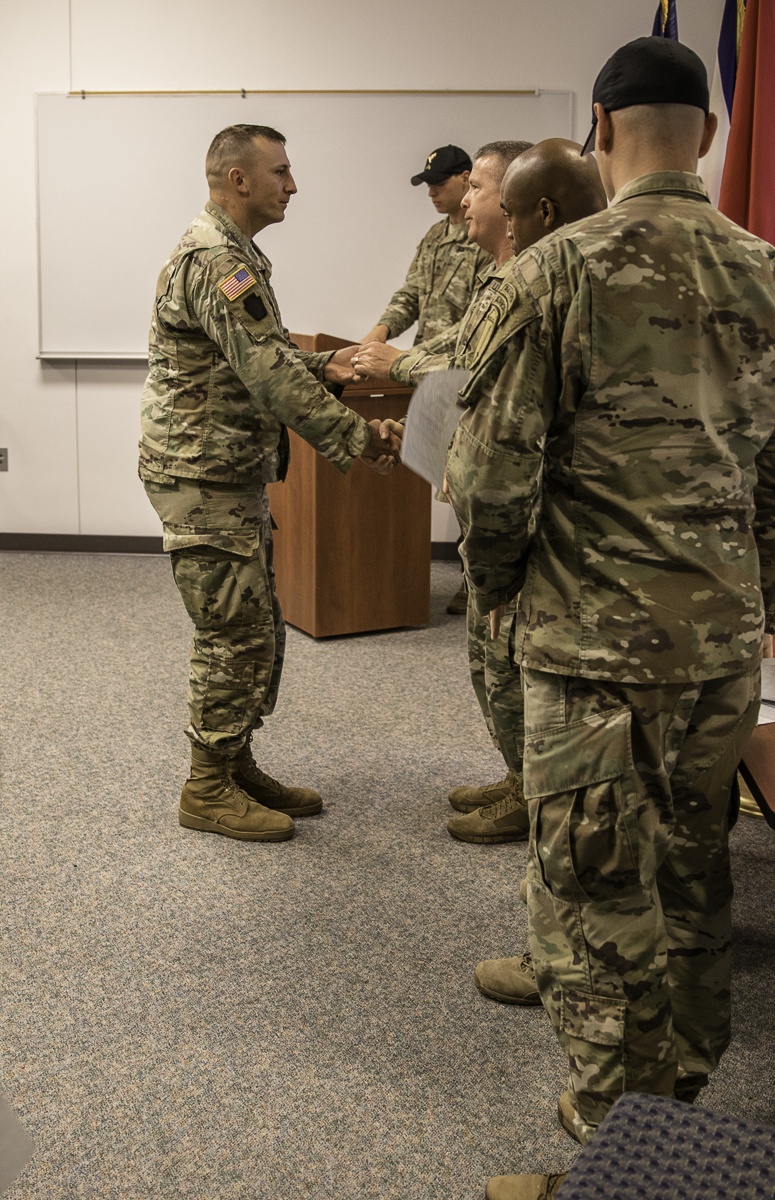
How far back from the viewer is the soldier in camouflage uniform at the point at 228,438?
2.55 m

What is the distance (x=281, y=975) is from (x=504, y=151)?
1789 mm

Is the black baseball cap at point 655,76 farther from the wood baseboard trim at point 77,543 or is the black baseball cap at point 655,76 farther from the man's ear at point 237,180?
the wood baseboard trim at point 77,543

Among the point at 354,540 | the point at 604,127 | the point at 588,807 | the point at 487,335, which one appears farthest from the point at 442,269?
the point at 588,807

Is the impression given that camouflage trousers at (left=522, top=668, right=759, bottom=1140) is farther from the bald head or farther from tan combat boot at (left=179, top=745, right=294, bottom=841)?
tan combat boot at (left=179, top=745, right=294, bottom=841)

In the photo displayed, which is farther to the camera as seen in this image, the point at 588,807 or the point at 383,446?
the point at 383,446

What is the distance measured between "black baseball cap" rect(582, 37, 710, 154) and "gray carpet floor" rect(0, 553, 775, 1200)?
1.53 m

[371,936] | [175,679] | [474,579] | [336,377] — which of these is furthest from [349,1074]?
[175,679]

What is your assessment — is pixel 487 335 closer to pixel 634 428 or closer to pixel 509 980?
pixel 634 428

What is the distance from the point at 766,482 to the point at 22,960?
5.60 ft

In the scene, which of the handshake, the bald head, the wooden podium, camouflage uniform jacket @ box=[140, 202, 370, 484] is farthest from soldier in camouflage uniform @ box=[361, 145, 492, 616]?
the bald head

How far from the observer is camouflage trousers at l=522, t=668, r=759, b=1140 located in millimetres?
1401

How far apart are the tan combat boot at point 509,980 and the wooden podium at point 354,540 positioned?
2440mm

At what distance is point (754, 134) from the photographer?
3.46 m

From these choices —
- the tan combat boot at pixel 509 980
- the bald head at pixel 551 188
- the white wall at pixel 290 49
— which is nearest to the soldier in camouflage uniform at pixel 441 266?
the white wall at pixel 290 49
